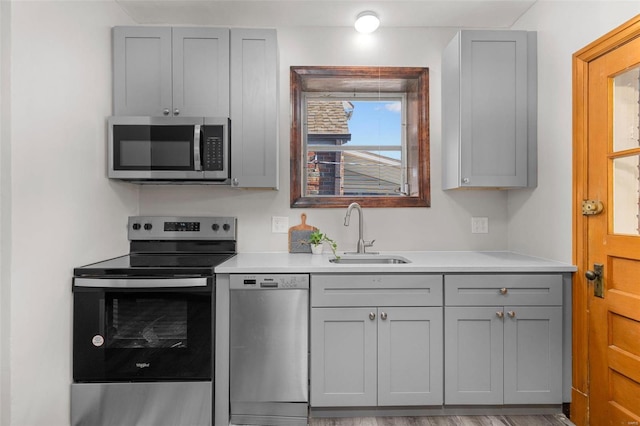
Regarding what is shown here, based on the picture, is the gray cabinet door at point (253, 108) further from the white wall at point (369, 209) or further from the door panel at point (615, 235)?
the door panel at point (615, 235)

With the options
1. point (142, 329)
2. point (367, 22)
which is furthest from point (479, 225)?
point (142, 329)

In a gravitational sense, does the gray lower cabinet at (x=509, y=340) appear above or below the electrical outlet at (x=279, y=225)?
below

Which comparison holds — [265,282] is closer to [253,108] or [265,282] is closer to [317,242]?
[317,242]

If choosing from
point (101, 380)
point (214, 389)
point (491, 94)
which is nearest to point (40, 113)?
point (101, 380)

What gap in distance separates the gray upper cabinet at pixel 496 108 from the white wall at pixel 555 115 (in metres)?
0.08

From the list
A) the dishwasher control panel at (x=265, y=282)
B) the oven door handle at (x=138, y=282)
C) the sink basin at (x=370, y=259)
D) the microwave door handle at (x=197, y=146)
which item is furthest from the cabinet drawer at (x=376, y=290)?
the microwave door handle at (x=197, y=146)

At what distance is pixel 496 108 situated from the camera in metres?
2.40

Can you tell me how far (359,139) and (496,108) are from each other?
0.99 metres

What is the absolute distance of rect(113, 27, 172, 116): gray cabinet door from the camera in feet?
7.75

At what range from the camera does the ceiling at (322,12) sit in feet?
7.97

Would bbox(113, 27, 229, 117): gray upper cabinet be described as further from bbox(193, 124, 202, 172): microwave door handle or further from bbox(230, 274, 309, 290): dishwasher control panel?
bbox(230, 274, 309, 290): dishwasher control panel

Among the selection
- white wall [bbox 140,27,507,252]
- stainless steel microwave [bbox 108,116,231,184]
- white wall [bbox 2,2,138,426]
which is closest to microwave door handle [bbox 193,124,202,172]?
stainless steel microwave [bbox 108,116,231,184]

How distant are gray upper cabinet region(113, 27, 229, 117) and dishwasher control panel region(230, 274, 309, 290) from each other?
108 cm

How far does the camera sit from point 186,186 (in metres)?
2.71
